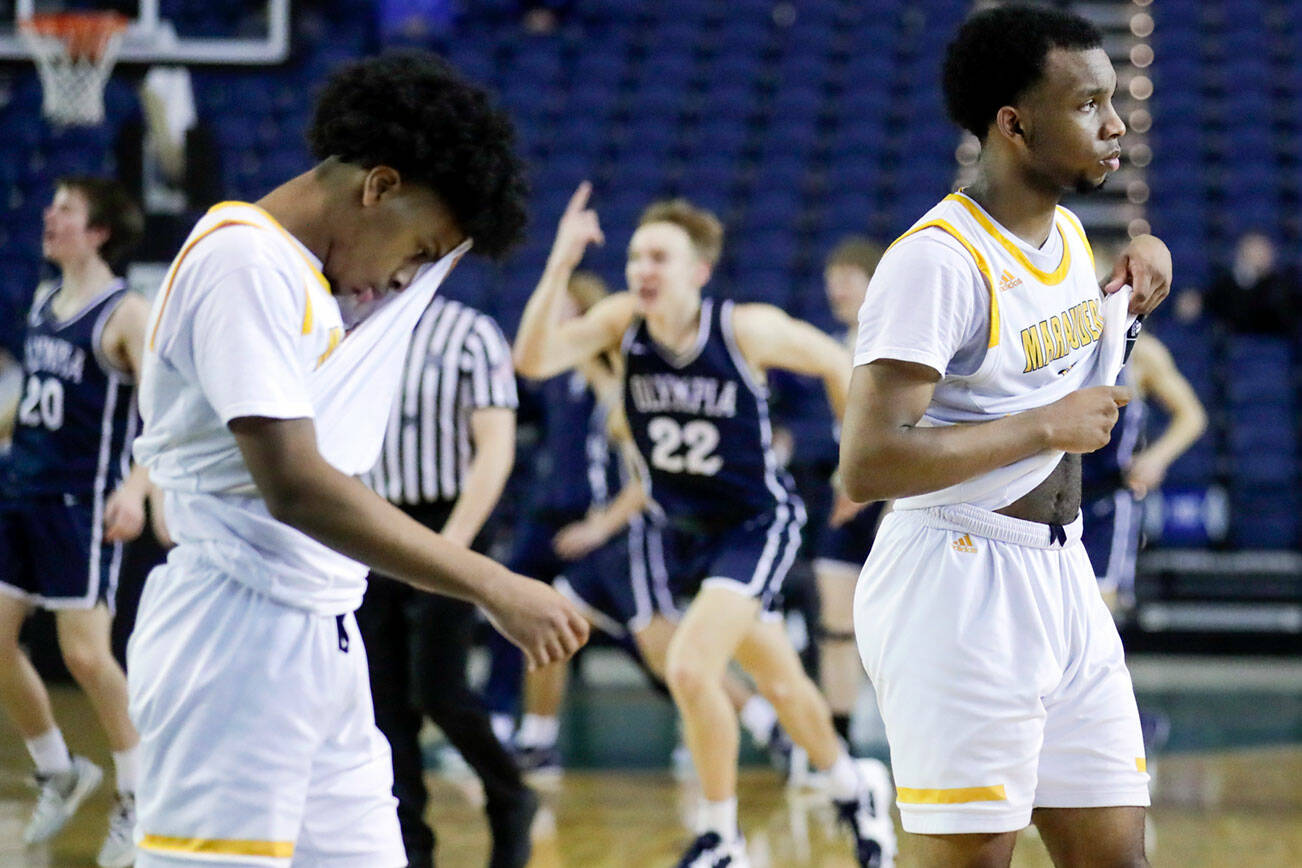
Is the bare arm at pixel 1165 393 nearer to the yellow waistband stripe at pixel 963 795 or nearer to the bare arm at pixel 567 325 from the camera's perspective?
the bare arm at pixel 567 325

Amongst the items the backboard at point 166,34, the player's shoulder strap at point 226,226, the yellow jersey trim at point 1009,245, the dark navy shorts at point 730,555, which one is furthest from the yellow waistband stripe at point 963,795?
the backboard at point 166,34

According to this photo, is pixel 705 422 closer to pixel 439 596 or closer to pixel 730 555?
pixel 730 555

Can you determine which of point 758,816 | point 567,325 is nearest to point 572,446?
point 758,816

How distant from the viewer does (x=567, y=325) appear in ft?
16.0

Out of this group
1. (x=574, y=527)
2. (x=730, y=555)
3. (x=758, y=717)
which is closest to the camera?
(x=730, y=555)

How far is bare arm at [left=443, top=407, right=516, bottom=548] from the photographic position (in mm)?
4250

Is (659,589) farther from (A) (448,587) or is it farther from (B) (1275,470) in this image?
(B) (1275,470)

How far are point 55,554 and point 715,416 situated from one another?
217cm

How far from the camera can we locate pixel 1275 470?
10422 mm

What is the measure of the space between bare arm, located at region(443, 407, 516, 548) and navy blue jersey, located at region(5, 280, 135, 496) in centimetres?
142

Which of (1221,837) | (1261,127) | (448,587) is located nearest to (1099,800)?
(448,587)

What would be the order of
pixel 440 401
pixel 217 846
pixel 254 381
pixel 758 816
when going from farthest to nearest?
pixel 758 816
pixel 440 401
pixel 217 846
pixel 254 381

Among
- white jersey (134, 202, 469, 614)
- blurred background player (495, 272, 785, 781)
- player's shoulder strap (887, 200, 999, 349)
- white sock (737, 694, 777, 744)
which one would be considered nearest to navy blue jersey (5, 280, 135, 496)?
blurred background player (495, 272, 785, 781)

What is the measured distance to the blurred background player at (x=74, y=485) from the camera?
495 centimetres
